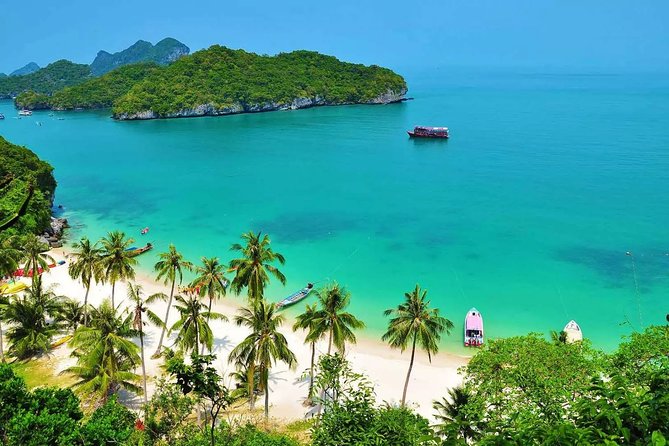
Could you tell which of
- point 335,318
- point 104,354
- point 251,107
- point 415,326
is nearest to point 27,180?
point 104,354

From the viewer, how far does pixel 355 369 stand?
33.2 metres

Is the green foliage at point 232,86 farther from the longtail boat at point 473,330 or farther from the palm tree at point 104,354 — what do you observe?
the palm tree at point 104,354

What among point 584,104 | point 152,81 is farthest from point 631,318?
point 152,81

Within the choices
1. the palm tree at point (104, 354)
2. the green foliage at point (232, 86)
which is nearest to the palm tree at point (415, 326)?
the palm tree at point (104, 354)

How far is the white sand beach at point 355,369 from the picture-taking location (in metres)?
30.0

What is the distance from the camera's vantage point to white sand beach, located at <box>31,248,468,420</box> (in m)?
30.0

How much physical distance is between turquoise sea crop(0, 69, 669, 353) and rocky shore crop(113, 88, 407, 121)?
70.9ft

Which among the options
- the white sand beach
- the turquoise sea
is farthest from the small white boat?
the white sand beach

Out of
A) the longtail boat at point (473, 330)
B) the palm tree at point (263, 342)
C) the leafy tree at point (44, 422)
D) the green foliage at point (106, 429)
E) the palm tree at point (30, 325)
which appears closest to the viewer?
the leafy tree at point (44, 422)

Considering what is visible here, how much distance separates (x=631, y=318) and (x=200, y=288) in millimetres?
36371

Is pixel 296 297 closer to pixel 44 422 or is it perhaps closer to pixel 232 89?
pixel 44 422

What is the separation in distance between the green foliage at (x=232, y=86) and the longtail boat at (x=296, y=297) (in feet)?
453

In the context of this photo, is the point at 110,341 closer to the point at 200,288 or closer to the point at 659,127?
the point at 200,288

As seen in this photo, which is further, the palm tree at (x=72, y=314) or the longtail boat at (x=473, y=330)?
the longtail boat at (x=473, y=330)
